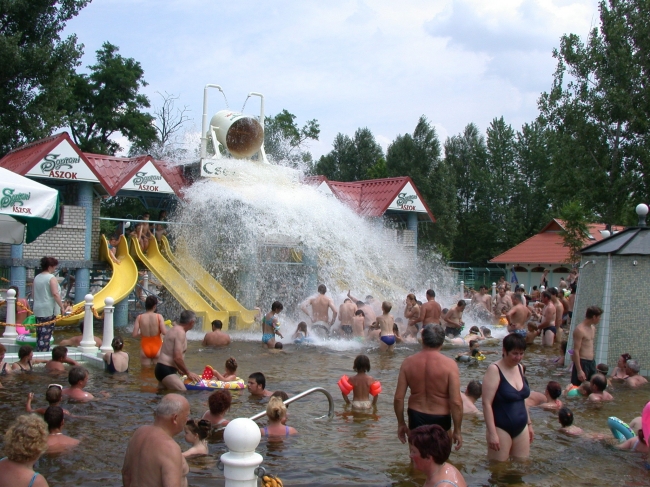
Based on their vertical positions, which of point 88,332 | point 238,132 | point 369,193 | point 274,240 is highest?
point 238,132

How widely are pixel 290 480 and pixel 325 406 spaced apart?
3.20 meters

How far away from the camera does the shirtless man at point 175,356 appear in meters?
9.34

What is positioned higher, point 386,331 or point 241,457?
point 241,457

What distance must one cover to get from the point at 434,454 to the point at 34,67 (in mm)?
25253

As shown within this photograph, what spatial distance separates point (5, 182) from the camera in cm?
711

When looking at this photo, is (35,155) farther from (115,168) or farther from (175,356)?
(175,356)

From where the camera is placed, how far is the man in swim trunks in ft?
35.2

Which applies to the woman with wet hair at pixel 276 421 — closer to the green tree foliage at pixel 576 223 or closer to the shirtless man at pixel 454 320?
the shirtless man at pixel 454 320

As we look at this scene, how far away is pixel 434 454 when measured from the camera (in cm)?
398

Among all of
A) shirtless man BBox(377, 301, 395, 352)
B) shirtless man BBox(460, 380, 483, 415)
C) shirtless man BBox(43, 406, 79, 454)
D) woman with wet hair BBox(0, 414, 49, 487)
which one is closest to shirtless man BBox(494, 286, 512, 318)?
shirtless man BBox(377, 301, 395, 352)

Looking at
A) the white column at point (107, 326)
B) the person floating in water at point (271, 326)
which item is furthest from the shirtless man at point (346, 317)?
the white column at point (107, 326)

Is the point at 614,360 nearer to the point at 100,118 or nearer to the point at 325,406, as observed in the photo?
the point at 325,406

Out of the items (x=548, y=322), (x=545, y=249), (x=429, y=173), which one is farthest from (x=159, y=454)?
(x=429, y=173)

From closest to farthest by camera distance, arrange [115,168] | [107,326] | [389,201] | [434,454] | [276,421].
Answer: [434,454]
[276,421]
[107,326]
[115,168]
[389,201]
